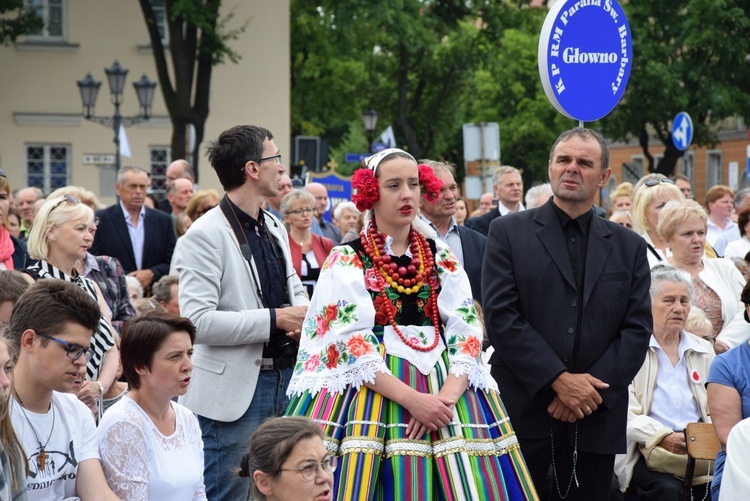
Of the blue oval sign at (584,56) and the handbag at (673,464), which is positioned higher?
the blue oval sign at (584,56)

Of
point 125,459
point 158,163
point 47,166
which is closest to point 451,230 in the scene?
point 125,459

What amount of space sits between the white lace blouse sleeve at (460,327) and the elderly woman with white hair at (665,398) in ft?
5.75

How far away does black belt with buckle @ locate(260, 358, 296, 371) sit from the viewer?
565 cm

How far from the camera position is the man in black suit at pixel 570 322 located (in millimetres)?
5473

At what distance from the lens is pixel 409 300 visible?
5.18m

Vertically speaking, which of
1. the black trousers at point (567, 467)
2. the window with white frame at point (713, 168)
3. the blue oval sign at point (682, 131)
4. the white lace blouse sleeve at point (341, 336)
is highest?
the window with white frame at point (713, 168)

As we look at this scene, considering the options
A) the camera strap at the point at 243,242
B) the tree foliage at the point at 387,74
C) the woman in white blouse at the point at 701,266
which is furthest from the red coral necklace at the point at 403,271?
the tree foliage at the point at 387,74

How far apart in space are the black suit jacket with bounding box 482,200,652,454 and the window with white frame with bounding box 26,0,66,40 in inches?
956

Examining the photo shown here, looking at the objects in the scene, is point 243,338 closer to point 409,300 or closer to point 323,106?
point 409,300

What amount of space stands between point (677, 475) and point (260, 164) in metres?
2.96

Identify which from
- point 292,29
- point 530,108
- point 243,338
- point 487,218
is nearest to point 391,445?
point 243,338

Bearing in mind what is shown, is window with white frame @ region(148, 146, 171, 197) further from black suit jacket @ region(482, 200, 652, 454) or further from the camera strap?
black suit jacket @ region(482, 200, 652, 454)

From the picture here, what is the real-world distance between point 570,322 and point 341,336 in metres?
1.17

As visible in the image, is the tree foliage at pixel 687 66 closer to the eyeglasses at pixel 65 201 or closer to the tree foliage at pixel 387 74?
the tree foliage at pixel 387 74
